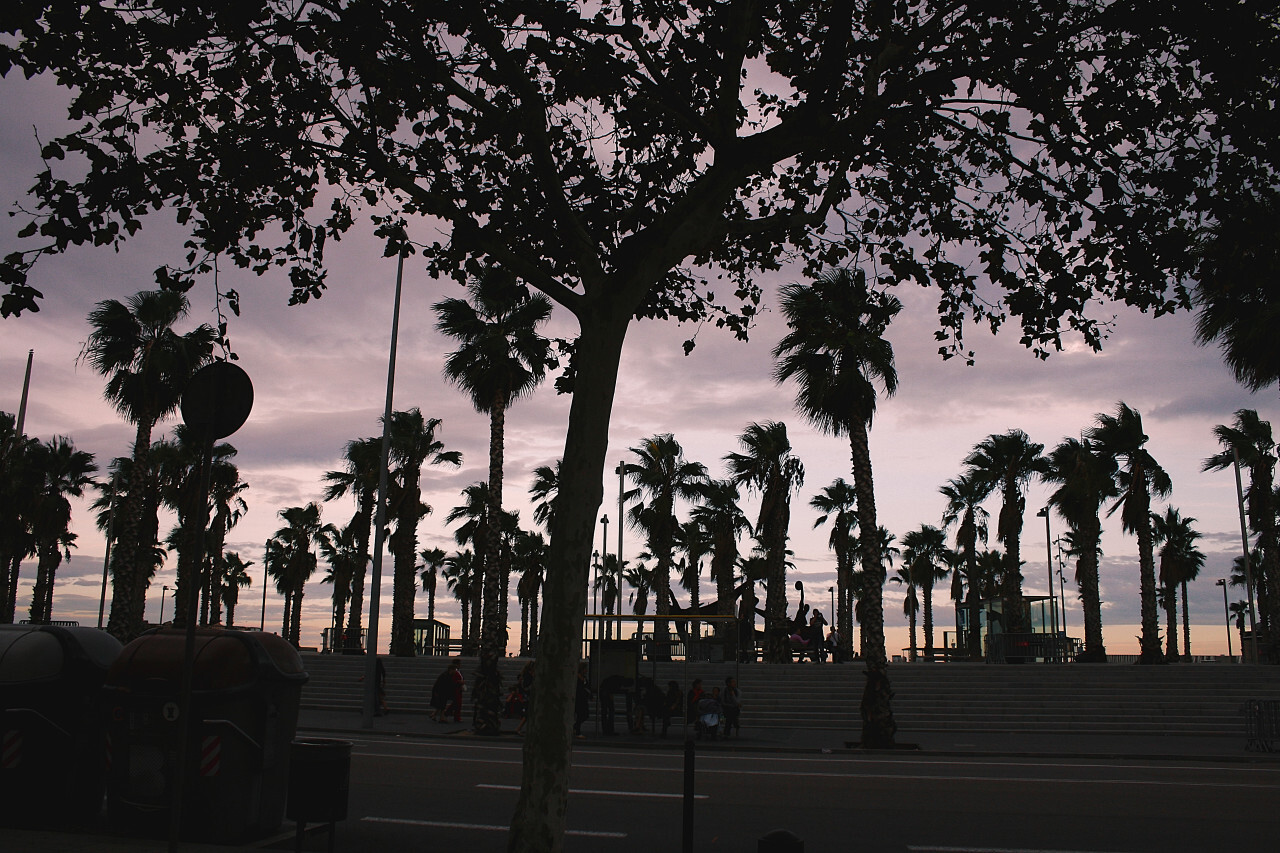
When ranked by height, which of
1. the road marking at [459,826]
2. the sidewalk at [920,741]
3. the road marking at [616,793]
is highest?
the road marking at [459,826]

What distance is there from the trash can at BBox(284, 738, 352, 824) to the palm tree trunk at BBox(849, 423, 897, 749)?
12.9 m

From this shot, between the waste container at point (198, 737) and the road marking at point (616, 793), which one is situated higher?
the waste container at point (198, 737)

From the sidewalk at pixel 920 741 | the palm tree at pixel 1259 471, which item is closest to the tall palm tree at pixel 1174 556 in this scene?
the palm tree at pixel 1259 471

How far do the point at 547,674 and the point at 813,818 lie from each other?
15.5 feet

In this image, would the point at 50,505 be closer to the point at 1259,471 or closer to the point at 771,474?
the point at 771,474

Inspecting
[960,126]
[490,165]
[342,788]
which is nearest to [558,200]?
[490,165]

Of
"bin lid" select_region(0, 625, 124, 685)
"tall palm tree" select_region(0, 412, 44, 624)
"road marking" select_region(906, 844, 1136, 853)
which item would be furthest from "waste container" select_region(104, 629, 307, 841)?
"tall palm tree" select_region(0, 412, 44, 624)

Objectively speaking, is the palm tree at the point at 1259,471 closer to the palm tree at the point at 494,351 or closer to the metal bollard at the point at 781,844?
the palm tree at the point at 494,351

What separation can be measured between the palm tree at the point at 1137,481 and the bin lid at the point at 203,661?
37.6 m

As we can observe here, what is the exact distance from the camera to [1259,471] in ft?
135

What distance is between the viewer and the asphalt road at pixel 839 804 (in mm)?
8469

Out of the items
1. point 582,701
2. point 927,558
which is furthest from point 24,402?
point 927,558

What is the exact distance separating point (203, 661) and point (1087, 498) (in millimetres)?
40021

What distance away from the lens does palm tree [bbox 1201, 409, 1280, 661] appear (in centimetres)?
3828
